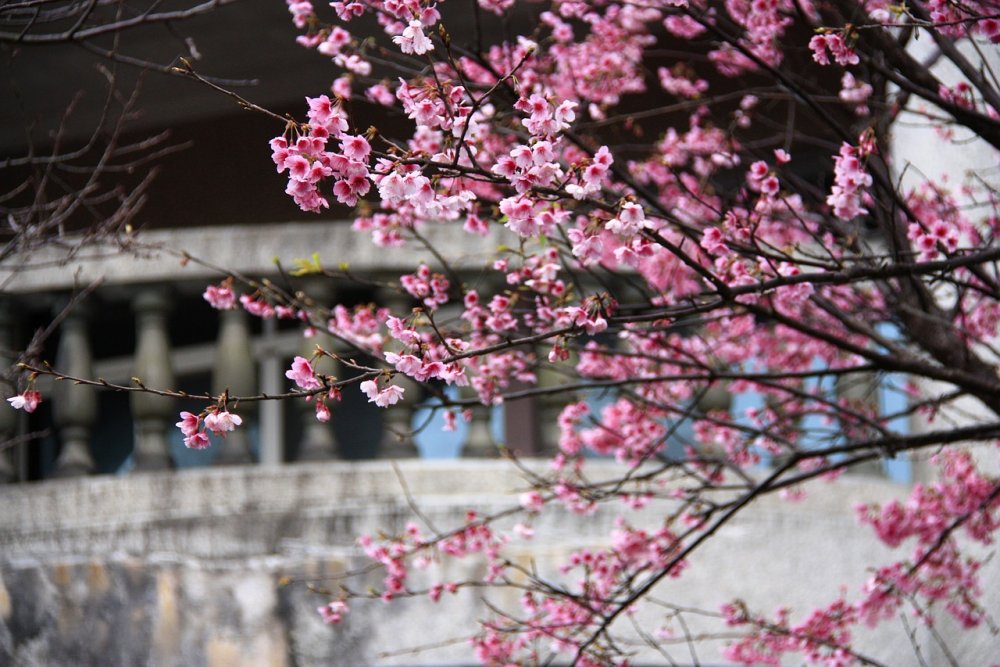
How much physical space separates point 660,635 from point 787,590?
1.05 m

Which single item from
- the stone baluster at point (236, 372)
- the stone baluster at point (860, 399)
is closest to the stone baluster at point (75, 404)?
the stone baluster at point (236, 372)

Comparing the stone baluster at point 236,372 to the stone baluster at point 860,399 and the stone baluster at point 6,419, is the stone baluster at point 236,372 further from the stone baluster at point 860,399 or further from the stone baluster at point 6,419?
the stone baluster at point 860,399

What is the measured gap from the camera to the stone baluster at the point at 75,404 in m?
6.56

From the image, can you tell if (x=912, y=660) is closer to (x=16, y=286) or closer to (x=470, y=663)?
(x=470, y=663)

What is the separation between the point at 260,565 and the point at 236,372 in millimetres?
863

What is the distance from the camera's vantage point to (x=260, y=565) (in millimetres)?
6297

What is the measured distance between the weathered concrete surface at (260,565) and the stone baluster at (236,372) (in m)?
0.15

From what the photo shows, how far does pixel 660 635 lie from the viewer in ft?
19.5

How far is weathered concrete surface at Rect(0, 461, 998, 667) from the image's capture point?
617 cm

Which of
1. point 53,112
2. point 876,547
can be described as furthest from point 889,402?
point 53,112

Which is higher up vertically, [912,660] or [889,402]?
[889,402]

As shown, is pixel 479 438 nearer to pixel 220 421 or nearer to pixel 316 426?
pixel 316 426

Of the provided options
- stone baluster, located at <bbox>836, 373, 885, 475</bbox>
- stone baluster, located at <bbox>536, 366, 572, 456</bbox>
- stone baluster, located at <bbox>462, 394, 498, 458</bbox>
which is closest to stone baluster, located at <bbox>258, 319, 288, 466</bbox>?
stone baluster, located at <bbox>462, 394, 498, 458</bbox>

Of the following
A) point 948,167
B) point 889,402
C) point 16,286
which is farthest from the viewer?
point 889,402
